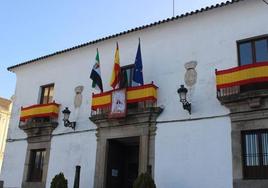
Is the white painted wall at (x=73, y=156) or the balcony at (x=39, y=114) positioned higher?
the balcony at (x=39, y=114)

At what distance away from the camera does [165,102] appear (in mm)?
12016

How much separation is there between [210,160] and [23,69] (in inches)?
379

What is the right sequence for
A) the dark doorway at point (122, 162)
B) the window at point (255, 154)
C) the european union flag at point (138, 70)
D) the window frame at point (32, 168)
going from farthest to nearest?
the window frame at point (32, 168)
the dark doorway at point (122, 162)
the european union flag at point (138, 70)
the window at point (255, 154)

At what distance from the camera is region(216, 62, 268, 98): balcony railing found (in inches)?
398

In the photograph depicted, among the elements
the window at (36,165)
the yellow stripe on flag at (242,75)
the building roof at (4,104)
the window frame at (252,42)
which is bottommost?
the window at (36,165)

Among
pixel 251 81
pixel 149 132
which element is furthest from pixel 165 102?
pixel 251 81

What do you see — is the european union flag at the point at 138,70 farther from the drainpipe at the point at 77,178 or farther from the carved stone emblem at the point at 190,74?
the drainpipe at the point at 77,178

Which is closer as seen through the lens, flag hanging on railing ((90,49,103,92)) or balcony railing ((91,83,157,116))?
balcony railing ((91,83,157,116))

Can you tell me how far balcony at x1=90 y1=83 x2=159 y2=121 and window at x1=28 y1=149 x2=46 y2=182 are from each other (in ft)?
9.56

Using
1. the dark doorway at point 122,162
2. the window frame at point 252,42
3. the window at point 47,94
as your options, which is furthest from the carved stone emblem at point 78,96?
the window frame at point 252,42

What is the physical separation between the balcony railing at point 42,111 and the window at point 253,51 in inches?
274

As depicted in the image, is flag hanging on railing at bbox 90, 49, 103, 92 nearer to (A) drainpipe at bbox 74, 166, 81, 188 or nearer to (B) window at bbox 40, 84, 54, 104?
(A) drainpipe at bbox 74, 166, 81, 188

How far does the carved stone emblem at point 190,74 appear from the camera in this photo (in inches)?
462

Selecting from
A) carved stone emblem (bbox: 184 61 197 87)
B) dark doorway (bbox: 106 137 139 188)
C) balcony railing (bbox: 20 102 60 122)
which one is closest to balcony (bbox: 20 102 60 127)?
balcony railing (bbox: 20 102 60 122)
